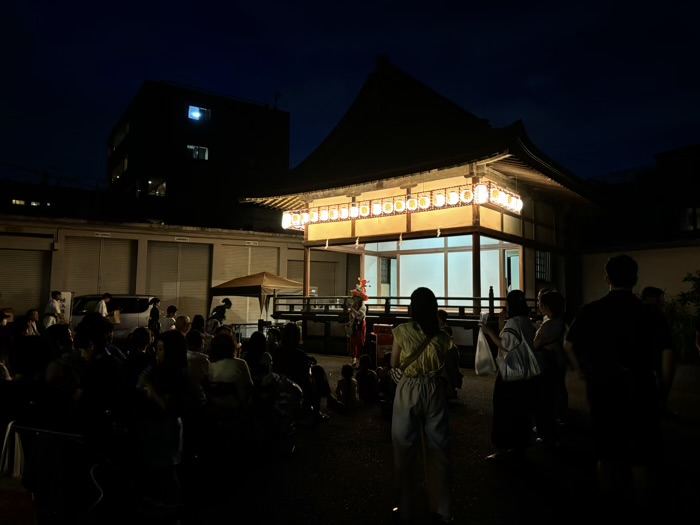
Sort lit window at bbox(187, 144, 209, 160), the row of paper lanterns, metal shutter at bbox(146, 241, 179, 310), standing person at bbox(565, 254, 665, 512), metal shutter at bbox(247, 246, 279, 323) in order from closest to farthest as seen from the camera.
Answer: standing person at bbox(565, 254, 665, 512), the row of paper lanterns, metal shutter at bbox(146, 241, 179, 310), metal shutter at bbox(247, 246, 279, 323), lit window at bbox(187, 144, 209, 160)

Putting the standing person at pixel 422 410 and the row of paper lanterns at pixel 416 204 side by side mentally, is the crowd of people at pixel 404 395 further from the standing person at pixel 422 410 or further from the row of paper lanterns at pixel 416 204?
the row of paper lanterns at pixel 416 204

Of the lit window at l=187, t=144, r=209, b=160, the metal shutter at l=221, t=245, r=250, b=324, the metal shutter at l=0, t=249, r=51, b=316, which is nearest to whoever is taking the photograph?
the metal shutter at l=0, t=249, r=51, b=316

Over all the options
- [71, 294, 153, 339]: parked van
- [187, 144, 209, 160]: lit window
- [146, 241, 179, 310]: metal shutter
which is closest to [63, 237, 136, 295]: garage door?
[146, 241, 179, 310]: metal shutter

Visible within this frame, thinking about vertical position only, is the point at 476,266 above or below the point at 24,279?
above

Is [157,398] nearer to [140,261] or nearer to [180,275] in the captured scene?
[140,261]

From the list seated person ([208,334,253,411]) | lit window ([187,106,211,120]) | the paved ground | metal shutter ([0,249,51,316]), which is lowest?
the paved ground

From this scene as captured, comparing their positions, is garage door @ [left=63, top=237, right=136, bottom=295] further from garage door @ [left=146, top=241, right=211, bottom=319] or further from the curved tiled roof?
the curved tiled roof

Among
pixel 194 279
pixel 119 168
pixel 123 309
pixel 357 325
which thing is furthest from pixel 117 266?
pixel 119 168

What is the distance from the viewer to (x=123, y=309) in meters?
15.5

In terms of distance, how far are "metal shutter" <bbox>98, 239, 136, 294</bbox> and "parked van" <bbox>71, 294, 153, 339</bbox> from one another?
14.6ft

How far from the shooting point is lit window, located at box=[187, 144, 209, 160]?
3062cm

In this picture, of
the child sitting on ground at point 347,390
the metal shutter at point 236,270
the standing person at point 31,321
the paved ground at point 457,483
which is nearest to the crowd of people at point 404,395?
the paved ground at point 457,483

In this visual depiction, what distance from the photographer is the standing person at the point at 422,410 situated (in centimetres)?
381

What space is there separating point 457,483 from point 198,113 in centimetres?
3021
